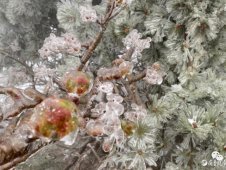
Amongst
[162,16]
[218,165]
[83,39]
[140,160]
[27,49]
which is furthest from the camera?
[27,49]

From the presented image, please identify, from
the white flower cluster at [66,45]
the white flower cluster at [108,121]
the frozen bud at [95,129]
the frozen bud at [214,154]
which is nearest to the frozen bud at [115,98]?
the white flower cluster at [108,121]

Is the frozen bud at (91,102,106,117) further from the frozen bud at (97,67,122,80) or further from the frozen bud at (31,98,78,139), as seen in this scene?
the frozen bud at (31,98,78,139)

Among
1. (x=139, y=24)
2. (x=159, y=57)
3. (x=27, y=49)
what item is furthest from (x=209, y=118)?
(x=27, y=49)

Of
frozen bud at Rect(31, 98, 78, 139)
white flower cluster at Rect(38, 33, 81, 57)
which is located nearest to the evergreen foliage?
white flower cluster at Rect(38, 33, 81, 57)

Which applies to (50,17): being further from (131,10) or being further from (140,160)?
(140,160)

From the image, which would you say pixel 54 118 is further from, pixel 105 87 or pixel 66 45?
pixel 66 45

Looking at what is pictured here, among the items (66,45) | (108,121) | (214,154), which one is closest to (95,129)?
(108,121)
